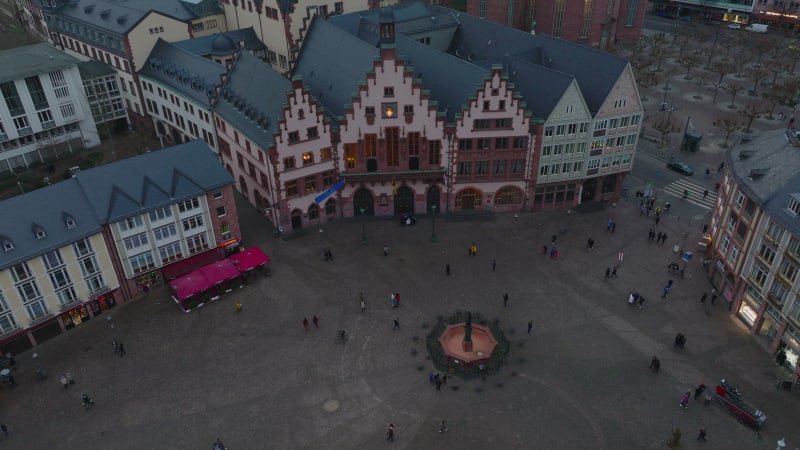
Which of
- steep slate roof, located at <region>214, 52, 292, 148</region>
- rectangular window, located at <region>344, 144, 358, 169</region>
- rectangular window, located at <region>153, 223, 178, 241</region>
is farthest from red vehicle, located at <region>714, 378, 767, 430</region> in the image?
rectangular window, located at <region>153, 223, 178, 241</region>

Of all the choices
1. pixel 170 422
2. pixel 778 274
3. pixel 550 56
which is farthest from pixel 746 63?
pixel 170 422

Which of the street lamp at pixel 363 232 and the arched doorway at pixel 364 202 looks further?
the arched doorway at pixel 364 202

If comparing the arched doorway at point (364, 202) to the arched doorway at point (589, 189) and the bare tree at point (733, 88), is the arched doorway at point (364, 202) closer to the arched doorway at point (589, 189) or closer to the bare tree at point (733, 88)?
the arched doorway at point (589, 189)

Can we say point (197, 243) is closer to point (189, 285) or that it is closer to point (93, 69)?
point (189, 285)

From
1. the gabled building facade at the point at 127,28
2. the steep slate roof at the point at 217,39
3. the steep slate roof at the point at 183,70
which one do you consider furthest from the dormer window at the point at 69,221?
the steep slate roof at the point at 217,39

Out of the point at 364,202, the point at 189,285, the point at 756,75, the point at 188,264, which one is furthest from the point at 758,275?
the point at 756,75

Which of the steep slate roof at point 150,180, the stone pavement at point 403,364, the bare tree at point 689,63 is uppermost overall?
the steep slate roof at point 150,180
